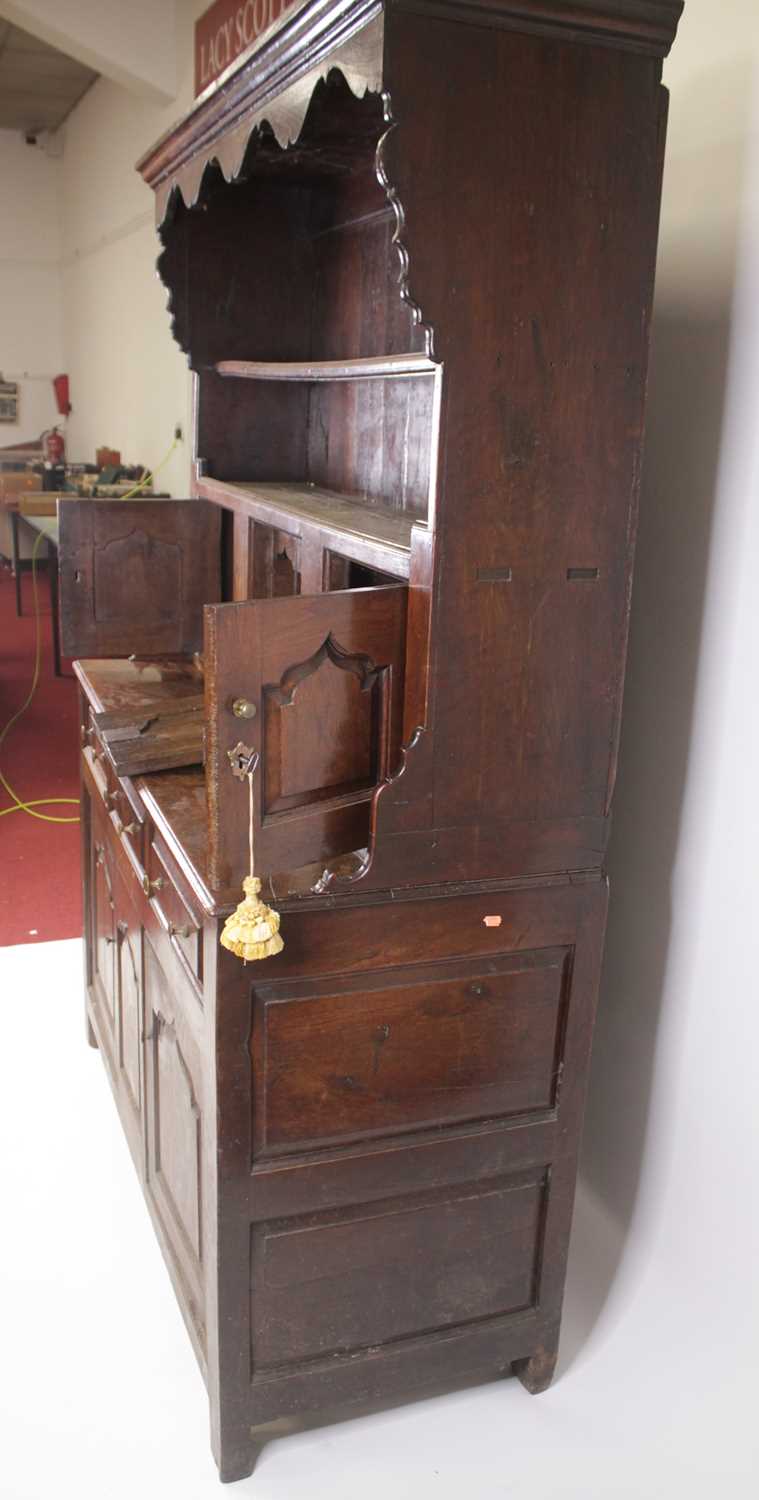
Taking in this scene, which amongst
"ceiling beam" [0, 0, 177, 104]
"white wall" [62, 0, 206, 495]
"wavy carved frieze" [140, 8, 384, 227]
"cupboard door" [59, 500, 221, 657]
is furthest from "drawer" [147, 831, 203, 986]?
"ceiling beam" [0, 0, 177, 104]

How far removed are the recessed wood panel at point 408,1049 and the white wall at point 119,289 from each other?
4278mm

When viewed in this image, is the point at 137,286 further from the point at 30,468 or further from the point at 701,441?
the point at 701,441

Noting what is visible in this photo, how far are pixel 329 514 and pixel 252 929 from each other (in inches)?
33.3

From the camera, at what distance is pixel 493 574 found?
1455mm

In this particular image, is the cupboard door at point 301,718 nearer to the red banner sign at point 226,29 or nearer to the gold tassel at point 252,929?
the gold tassel at point 252,929

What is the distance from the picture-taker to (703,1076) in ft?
6.16

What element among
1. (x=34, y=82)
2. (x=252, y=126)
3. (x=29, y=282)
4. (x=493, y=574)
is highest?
(x=34, y=82)

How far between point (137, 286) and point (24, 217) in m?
4.01

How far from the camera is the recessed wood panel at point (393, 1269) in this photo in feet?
5.47

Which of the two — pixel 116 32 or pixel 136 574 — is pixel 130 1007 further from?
pixel 116 32

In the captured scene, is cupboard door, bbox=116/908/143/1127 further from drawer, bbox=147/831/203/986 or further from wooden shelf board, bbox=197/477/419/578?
wooden shelf board, bbox=197/477/419/578

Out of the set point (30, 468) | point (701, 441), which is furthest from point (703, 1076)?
point (30, 468)

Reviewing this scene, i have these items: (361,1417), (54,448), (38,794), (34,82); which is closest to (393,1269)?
(361,1417)

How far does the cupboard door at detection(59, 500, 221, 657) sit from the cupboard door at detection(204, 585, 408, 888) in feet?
3.45
